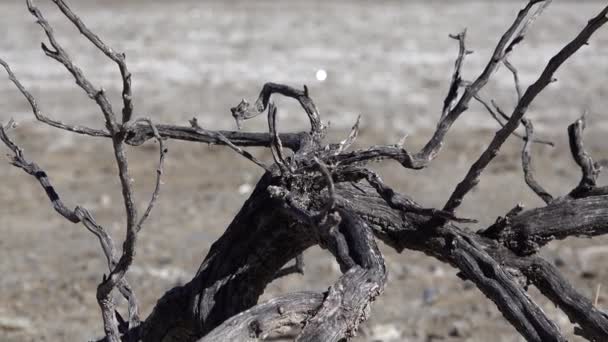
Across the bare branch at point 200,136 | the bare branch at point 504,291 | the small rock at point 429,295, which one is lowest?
the bare branch at point 504,291

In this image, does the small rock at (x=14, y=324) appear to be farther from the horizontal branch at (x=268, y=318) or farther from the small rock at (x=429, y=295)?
the horizontal branch at (x=268, y=318)

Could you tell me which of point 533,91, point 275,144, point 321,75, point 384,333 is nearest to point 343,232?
point 275,144

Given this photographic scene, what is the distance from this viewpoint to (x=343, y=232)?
9.75ft

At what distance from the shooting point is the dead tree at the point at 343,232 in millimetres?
2709

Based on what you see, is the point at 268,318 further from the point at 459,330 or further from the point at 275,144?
the point at 459,330

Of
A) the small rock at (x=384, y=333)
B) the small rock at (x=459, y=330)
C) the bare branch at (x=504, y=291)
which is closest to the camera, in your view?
the bare branch at (x=504, y=291)

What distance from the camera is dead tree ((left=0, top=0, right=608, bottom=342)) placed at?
2709 mm

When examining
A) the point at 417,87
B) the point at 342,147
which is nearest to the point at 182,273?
the point at 342,147

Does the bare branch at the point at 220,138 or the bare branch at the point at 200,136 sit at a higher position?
the bare branch at the point at 200,136

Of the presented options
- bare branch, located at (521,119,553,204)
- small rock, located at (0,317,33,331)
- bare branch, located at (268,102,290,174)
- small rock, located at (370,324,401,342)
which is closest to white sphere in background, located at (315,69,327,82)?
small rock, located at (370,324,401,342)

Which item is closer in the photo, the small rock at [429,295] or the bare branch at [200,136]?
the bare branch at [200,136]

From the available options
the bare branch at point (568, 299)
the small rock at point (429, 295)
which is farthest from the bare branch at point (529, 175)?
the small rock at point (429, 295)

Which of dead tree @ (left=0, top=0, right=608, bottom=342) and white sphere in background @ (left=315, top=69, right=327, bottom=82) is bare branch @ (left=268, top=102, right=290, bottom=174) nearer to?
dead tree @ (left=0, top=0, right=608, bottom=342)

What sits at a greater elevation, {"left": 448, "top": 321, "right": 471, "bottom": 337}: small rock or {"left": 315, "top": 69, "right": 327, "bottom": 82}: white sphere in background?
{"left": 315, "top": 69, "right": 327, "bottom": 82}: white sphere in background
